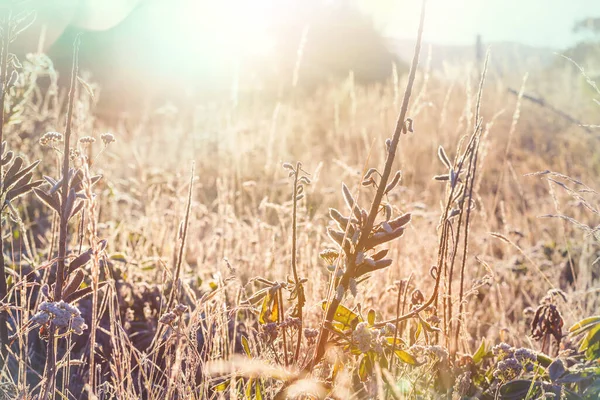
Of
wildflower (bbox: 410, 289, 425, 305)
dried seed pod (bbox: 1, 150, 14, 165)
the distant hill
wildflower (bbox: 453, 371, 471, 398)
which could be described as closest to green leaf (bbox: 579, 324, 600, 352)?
wildflower (bbox: 453, 371, 471, 398)

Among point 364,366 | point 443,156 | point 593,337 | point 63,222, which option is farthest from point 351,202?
point 593,337

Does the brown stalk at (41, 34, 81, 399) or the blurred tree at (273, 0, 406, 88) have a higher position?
the blurred tree at (273, 0, 406, 88)

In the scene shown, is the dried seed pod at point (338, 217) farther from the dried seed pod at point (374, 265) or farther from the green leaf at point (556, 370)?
the green leaf at point (556, 370)

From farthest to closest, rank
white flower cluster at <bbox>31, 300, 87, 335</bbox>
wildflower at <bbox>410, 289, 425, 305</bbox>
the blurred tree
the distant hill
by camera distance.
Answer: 1. the blurred tree
2. the distant hill
3. wildflower at <bbox>410, 289, 425, 305</bbox>
4. white flower cluster at <bbox>31, 300, 87, 335</bbox>

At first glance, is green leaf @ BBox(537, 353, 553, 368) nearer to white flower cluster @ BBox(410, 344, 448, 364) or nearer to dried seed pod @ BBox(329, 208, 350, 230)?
white flower cluster @ BBox(410, 344, 448, 364)

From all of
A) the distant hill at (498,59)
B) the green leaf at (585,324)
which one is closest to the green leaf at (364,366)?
the green leaf at (585,324)

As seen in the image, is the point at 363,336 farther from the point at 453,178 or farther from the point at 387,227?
the point at 453,178

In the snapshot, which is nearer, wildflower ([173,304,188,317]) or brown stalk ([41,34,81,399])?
brown stalk ([41,34,81,399])

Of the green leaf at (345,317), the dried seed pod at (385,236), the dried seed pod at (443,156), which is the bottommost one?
the green leaf at (345,317)

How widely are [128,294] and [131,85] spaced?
1304 cm

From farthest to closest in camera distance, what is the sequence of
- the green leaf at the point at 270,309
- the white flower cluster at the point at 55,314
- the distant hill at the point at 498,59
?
1. the distant hill at the point at 498,59
2. the green leaf at the point at 270,309
3. the white flower cluster at the point at 55,314

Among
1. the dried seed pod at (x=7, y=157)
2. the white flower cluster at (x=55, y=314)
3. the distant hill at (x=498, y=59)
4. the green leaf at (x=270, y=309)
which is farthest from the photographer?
the distant hill at (x=498, y=59)

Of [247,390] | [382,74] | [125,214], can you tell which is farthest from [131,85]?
[247,390]

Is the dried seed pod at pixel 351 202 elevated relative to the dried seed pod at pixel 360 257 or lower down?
elevated
